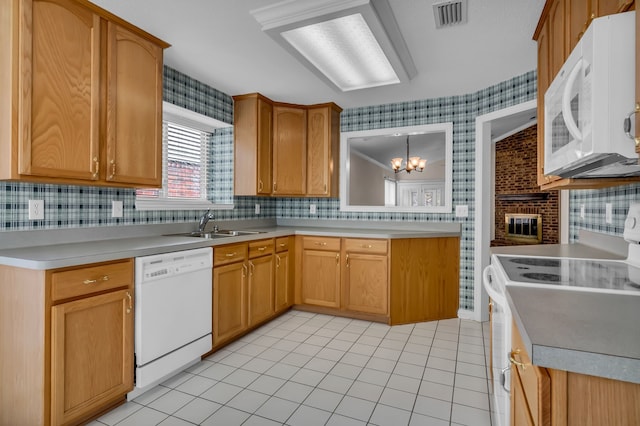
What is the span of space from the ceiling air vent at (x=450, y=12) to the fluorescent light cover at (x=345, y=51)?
15.4 inches

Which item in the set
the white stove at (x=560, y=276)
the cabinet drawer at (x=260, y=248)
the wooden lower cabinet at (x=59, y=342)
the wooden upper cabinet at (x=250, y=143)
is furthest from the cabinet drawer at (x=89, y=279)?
the white stove at (x=560, y=276)

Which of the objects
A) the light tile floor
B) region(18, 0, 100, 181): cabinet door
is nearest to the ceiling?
region(18, 0, 100, 181): cabinet door

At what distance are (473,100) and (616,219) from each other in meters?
2.06

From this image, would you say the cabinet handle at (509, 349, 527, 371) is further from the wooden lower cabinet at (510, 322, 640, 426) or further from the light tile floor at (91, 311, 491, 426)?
the light tile floor at (91, 311, 491, 426)

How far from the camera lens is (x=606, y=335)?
0.74 metres

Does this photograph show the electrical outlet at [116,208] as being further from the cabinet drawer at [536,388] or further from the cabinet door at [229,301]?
the cabinet drawer at [536,388]

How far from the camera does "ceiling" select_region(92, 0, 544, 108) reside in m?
2.07

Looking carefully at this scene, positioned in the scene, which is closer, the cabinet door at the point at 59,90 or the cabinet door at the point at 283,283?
the cabinet door at the point at 59,90

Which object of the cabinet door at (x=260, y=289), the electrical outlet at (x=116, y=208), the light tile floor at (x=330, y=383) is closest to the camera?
the light tile floor at (x=330, y=383)

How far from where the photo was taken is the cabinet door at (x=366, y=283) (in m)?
3.41

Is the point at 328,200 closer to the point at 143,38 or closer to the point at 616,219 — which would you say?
the point at 143,38

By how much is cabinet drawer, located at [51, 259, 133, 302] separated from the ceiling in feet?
5.00

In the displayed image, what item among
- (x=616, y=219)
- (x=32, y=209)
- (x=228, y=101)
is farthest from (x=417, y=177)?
(x=32, y=209)

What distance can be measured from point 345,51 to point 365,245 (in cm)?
182
